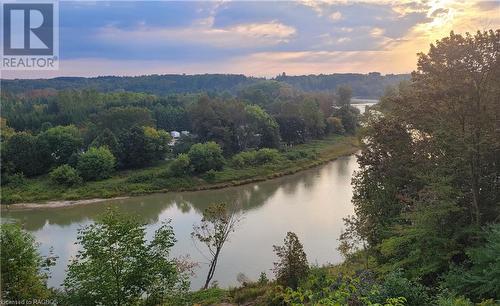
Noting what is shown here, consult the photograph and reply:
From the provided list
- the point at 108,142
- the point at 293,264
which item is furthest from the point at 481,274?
the point at 108,142

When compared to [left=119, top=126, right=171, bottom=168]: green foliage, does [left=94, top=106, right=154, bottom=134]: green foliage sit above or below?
above

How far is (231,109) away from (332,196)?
18342 millimetres

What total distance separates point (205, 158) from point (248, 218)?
12.1 metres

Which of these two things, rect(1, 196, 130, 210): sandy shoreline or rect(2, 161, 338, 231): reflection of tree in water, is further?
rect(1, 196, 130, 210): sandy shoreline

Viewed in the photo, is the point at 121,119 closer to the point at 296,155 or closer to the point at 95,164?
the point at 95,164

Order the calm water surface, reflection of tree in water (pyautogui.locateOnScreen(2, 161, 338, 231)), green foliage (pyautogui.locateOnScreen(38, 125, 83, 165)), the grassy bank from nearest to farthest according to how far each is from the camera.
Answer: the calm water surface
reflection of tree in water (pyautogui.locateOnScreen(2, 161, 338, 231))
the grassy bank
green foliage (pyautogui.locateOnScreen(38, 125, 83, 165))

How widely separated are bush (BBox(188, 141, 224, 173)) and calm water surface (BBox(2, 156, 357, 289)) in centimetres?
339

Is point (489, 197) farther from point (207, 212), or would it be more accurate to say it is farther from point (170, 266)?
point (207, 212)

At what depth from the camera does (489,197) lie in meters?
10.8

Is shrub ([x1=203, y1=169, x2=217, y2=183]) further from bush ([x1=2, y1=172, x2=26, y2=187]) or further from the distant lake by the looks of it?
bush ([x1=2, y1=172, x2=26, y2=187])

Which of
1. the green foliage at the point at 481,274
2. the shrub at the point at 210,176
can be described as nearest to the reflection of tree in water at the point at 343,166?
the shrub at the point at 210,176

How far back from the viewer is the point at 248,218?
80.4 feet

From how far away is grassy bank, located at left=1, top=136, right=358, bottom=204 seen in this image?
31.0m

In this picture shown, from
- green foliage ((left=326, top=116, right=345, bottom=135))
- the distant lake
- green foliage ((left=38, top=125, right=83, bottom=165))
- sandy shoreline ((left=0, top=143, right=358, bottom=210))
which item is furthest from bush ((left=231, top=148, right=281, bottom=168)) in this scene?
green foliage ((left=326, top=116, right=345, bottom=135))
